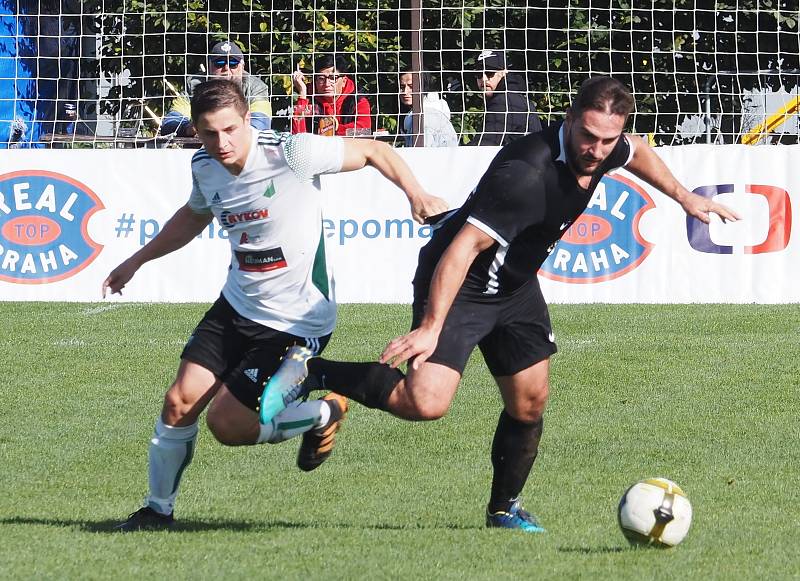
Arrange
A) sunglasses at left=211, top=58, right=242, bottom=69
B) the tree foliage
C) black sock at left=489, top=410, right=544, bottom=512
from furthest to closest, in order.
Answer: the tree foliage, sunglasses at left=211, top=58, right=242, bottom=69, black sock at left=489, top=410, right=544, bottom=512

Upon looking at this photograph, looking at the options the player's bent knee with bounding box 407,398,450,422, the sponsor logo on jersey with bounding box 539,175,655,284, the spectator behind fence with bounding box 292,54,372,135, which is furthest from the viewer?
the spectator behind fence with bounding box 292,54,372,135

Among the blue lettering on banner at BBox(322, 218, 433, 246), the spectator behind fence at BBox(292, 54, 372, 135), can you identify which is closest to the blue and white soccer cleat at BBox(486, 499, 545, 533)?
the blue lettering on banner at BBox(322, 218, 433, 246)

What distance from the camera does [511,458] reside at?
6.11m

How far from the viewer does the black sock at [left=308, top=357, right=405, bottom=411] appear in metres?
5.85

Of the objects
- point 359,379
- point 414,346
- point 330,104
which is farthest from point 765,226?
point 414,346

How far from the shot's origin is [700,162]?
45.3 ft

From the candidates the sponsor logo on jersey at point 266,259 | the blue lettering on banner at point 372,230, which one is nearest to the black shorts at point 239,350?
the sponsor logo on jersey at point 266,259

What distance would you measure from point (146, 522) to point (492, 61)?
9985mm

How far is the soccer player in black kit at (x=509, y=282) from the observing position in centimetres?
540

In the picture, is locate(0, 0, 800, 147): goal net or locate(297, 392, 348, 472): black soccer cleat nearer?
locate(297, 392, 348, 472): black soccer cleat

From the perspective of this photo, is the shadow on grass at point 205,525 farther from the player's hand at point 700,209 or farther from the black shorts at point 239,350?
the player's hand at point 700,209

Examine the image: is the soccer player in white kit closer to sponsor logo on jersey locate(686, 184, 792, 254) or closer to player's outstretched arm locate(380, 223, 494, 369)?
player's outstretched arm locate(380, 223, 494, 369)

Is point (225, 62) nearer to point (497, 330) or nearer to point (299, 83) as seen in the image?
point (299, 83)

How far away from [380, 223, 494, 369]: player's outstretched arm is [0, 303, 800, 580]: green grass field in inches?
31.7
